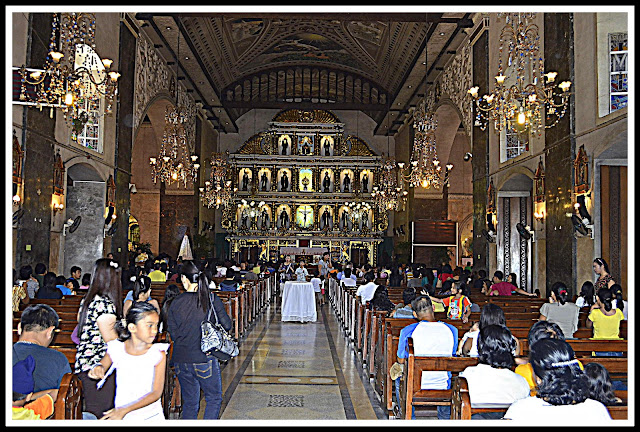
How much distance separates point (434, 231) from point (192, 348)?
62.1ft

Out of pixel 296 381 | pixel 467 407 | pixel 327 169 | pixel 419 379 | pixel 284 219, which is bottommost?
pixel 296 381

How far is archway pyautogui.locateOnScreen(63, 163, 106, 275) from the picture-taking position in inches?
556

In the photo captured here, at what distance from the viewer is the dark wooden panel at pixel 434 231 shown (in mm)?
22328

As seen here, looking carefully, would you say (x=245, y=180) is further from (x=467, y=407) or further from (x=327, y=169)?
(x=467, y=407)

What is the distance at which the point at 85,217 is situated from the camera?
14188 millimetres

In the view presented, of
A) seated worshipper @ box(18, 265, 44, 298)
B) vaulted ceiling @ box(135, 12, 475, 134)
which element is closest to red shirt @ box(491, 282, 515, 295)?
vaulted ceiling @ box(135, 12, 475, 134)

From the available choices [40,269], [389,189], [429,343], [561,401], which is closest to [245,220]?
[389,189]

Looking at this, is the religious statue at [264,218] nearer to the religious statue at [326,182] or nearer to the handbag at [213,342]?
the religious statue at [326,182]

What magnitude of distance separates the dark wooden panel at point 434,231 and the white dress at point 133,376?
777 inches

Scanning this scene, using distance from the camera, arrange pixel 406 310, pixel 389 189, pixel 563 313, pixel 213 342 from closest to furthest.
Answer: pixel 213 342, pixel 563 313, pixel 406 310, pixel 389 189

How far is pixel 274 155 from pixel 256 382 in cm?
2599

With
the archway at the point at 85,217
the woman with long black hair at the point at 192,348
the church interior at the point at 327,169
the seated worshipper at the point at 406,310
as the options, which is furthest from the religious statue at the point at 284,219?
the woman with long black hair at the point at 192,348

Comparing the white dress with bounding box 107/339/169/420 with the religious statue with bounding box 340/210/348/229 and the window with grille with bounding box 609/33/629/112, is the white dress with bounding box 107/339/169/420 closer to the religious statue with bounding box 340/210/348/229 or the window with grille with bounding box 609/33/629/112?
the window with grille with bounding box 609/33/629/112
